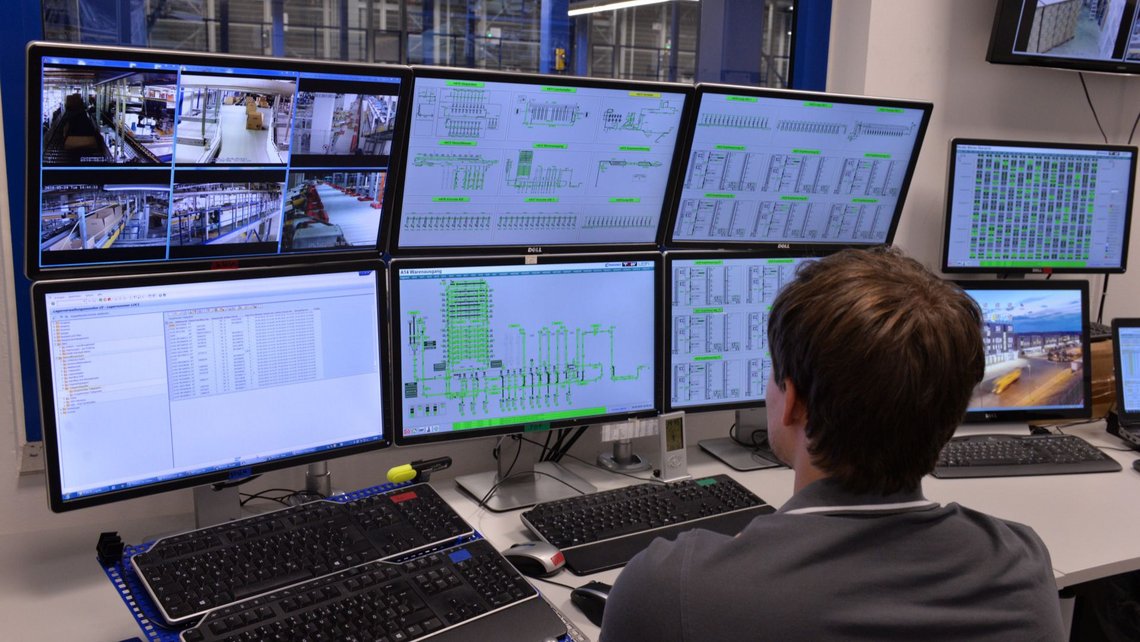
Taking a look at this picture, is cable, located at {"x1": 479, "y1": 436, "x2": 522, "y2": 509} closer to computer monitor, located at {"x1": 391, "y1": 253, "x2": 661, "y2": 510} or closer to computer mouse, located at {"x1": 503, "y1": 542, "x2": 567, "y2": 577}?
computer monitor, located at {"x1": 391, "y1": 253, "x2": 661, "y2": 510}

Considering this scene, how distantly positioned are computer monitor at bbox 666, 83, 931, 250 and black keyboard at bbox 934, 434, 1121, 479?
0.55 m

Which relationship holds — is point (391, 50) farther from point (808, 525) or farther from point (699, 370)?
point (808, 525)

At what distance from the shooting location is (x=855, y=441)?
1.01 meters

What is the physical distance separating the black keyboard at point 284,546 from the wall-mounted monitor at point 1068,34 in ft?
6.36

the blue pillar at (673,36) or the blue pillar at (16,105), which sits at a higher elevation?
the blue pillar at (673,36)

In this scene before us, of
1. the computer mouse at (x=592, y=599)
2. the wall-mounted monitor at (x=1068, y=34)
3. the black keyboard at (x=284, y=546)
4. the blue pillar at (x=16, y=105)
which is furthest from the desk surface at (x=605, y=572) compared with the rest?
the wall-mounted monitor at (x=1068, y=34)

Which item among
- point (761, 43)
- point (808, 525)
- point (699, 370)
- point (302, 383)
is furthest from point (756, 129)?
point (808, 525)

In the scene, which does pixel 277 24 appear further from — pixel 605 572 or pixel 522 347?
pixel 605 572

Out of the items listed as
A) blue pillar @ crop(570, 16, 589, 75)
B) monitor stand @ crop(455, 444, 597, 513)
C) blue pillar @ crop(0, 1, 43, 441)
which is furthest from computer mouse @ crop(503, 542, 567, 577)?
blue pillar @ crop(570, 16, 589, 75)

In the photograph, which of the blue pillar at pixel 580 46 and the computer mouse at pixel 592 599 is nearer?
the computer mouse at pixel 592 599

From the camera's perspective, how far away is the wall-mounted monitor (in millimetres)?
2506

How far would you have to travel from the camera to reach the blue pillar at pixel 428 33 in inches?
93.7

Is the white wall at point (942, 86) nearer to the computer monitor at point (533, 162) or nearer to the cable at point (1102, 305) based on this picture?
the cable at point (1102, 305)

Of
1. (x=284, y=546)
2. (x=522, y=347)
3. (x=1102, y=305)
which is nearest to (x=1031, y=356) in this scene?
(x=1102, y=305)
